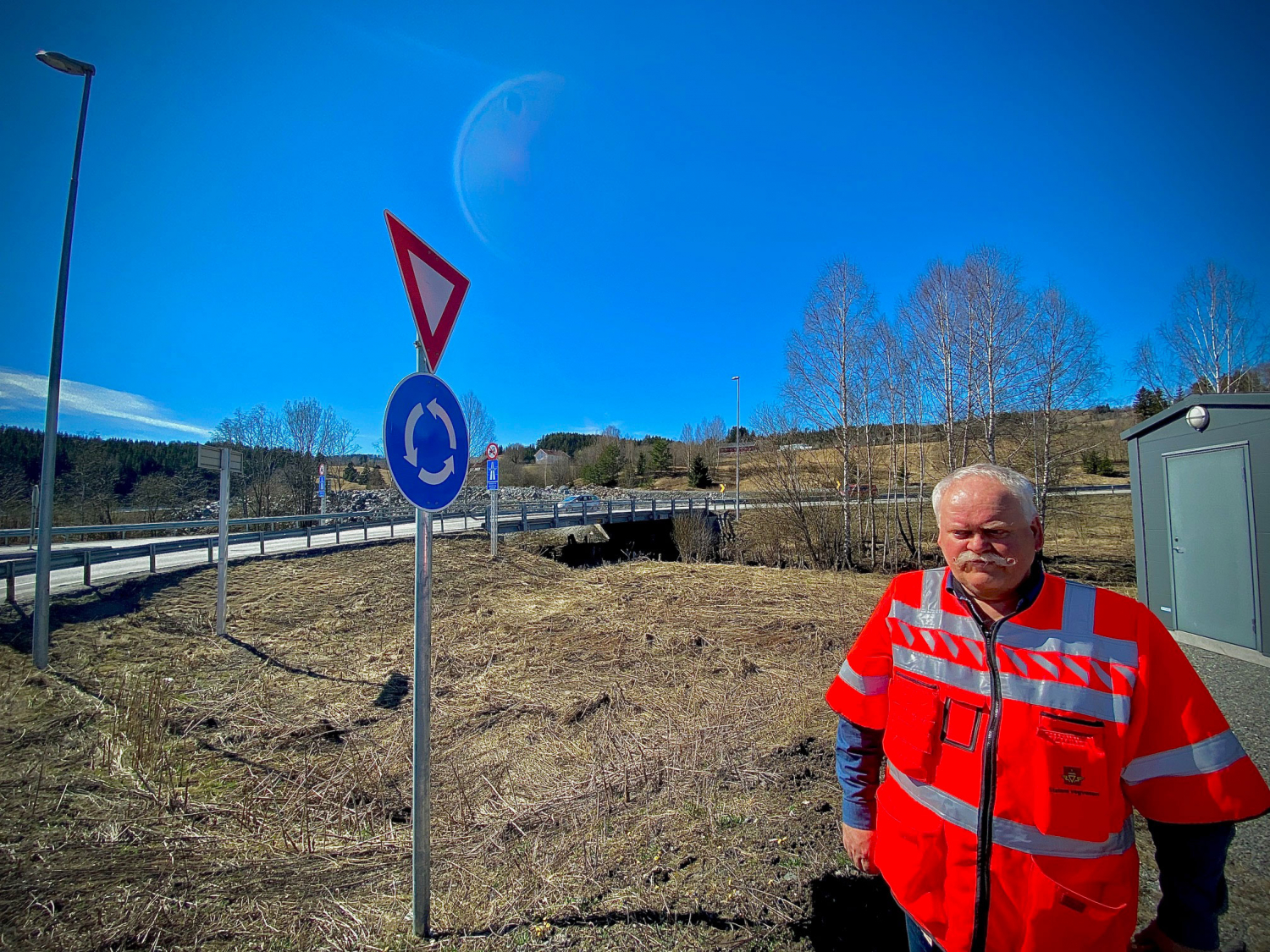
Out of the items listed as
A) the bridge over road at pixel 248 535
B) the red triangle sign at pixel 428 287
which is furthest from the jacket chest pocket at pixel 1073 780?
the bridge over road at pixel 248 535

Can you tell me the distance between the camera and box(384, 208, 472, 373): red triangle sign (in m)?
2.68

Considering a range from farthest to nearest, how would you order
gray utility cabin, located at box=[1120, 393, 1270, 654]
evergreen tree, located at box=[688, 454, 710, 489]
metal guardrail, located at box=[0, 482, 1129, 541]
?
evergreen tree, located at box=[688, 454, 710, 489] < metal guardrail, located at box=[0, 482, 1129, 541] < gray utility cabin, located at box=[1120, 393, 1270, 654]

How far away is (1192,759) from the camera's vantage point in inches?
53.8

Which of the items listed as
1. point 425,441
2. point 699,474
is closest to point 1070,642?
point 425,441

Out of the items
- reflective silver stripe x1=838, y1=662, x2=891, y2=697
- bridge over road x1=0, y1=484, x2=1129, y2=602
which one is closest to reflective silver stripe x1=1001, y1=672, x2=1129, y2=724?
reflective silver stripe x1=838, y1=662, x2=891, y2=697

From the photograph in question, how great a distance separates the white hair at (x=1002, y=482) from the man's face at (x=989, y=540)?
2 cm

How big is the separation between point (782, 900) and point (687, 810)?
1.00 meters

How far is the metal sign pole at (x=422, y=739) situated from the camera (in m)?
2.55

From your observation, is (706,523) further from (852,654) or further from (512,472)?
(512,472)

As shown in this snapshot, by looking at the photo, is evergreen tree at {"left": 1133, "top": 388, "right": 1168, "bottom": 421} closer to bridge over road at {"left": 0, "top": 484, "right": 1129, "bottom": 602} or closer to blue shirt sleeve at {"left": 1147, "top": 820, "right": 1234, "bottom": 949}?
bridge over road at {"left": 0, "top": 484, "right": 1129, "bottom": 602}

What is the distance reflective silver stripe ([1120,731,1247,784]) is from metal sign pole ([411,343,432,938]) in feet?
8.43

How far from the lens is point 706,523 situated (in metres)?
22.8

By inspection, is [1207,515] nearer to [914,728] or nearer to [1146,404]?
[914,728]

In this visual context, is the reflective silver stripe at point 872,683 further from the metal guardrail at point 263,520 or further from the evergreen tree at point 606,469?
the evergreen tree at point 606,469
